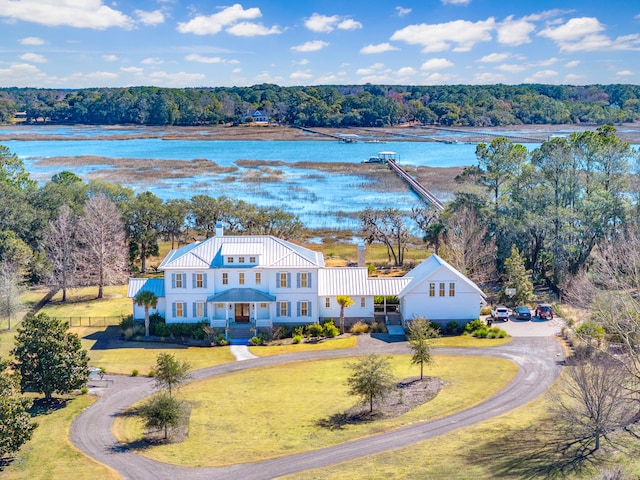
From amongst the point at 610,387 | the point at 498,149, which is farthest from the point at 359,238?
the point at 610,387

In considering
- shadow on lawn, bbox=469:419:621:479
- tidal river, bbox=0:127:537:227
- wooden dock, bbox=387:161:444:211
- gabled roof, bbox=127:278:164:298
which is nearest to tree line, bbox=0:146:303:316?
gabled roof, bbox=127:278:164:298

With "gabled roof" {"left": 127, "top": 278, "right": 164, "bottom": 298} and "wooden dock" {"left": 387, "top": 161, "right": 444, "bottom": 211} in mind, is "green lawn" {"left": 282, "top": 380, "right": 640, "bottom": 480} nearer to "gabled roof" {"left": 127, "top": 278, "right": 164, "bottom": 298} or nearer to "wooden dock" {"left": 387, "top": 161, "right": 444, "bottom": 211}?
"gabled roof" {"left": 127, "top": 278, "right": 164, "bottom": 298}

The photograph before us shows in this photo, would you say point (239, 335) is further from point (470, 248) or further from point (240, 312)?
point (470, 248)

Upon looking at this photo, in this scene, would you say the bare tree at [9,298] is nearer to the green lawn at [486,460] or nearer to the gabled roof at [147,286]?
the gabled roof at [147,286]

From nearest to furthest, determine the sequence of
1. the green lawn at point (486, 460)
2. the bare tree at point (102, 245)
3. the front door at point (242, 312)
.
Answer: the green lawn at point (486, 460)
the front door at point (242, 312)
the bare tree at point (102, 245)

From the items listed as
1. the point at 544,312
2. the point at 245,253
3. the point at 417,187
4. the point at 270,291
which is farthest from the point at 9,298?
the point at 417,187

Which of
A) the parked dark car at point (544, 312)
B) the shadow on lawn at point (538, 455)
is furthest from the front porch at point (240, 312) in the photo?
the shadow on lawn at point (538, 455)
